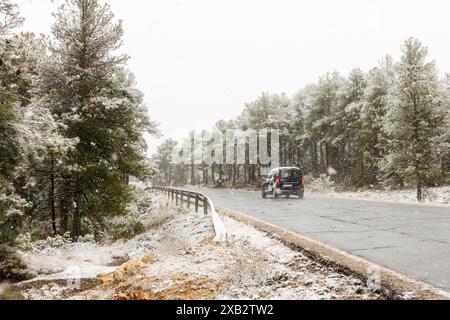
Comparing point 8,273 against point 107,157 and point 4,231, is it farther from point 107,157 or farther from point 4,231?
point 107,157

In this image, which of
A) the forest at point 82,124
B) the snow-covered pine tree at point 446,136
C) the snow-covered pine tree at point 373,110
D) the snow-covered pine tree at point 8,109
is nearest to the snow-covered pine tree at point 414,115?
the snow-covered pine tree at point 446,136

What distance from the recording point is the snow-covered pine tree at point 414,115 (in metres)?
28.1

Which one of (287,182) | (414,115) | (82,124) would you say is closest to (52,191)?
(82,124)

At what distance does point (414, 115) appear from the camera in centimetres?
2892

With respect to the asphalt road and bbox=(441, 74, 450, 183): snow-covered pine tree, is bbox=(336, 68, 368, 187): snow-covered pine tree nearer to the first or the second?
bbox=(441, 74, 450, 183): snow-covered pine tree

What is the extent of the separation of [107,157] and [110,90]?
9.91ft

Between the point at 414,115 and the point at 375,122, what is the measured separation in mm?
12681

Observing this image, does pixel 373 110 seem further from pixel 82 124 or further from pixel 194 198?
pixel 82 124

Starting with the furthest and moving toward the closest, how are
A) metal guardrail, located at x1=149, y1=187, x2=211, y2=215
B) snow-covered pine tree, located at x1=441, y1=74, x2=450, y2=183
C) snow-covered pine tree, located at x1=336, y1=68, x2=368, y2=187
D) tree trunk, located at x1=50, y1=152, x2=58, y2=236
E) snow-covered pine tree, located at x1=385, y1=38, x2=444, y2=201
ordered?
snow-covered pine tree, located at x1=336, y1=68, x2=368, y2=187, snow-covered pine tree, located at x1=441, y1=74, x2=450, y2=183, snow-covered pine tree, located at x1=385, y1=38, x2=444, y2=201, tree trunk, located at x1=50, y1=152, x2=58, y2=236, metal guardrail, located at x1=149, y1=187, x2=211, y2=215

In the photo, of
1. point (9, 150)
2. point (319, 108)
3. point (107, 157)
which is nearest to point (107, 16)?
point (107, 157)

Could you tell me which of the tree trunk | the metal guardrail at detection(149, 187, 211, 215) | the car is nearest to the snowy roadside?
the metal guardrail at detection(149, 187, 211, 215)

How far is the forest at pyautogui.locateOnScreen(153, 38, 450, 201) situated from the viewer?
2891 centimetres
